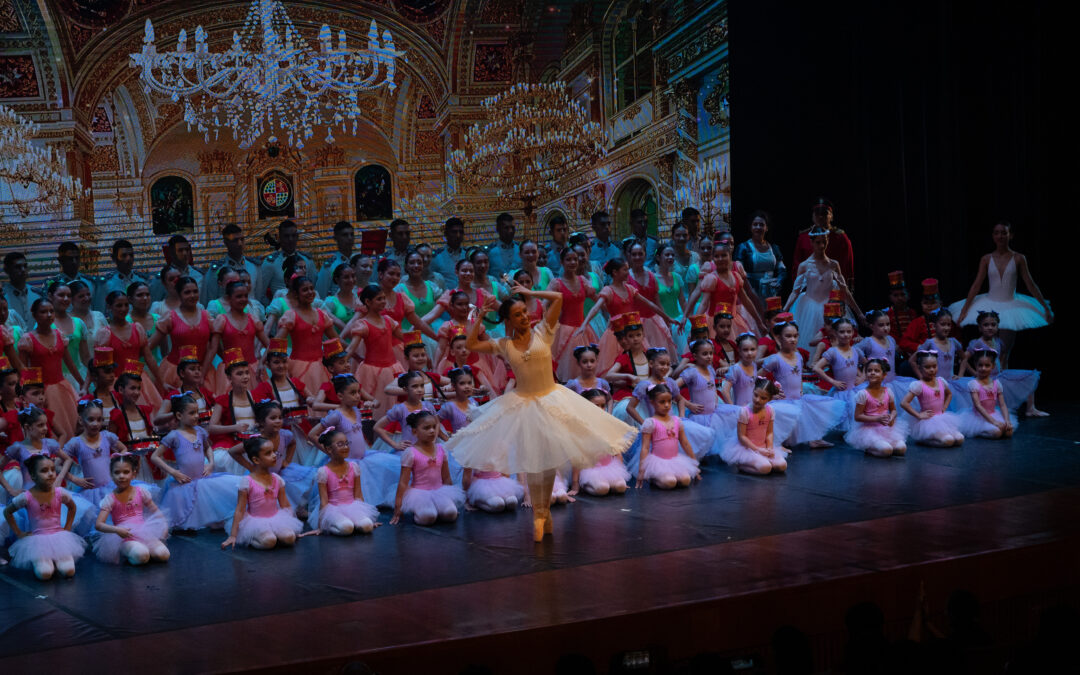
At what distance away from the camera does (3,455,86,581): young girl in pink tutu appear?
423 cm

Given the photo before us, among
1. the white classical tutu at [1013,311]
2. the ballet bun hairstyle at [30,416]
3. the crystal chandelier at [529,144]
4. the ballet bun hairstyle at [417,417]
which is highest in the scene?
the crystal chandelier at [529,144]

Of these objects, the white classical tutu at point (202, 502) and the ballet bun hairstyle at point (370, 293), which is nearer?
the white classical tutu at point (202, 502)

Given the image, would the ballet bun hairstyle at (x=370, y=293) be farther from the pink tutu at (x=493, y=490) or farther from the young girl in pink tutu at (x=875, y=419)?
the young girl in pink tutu at (x=875, y=419)

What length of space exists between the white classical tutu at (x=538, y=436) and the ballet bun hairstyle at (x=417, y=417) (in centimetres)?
57

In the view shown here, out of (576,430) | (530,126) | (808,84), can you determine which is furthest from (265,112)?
(576,430)

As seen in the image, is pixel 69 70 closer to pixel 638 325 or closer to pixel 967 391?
pixel 638 325

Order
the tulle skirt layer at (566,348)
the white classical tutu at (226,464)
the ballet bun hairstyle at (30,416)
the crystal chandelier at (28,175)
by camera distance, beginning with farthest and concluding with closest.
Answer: the crystal chandelier at (28,175) → the tulle skirt layer at (566,348) → the white classical tutu at (226,464) → the ballet bun hairstyle at (30,416)

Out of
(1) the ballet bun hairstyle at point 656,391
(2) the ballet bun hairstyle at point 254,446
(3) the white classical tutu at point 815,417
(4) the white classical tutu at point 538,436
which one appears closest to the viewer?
(4) the white classical tutu at point 538,436

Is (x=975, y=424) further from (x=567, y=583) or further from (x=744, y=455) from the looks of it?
(x=567, y=583)

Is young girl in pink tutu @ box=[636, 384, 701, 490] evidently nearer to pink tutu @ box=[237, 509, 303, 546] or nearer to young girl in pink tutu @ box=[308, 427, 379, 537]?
young girl in pink tutu @ box=[308, 427, 379, 537]

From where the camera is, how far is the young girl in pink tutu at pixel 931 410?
614cm

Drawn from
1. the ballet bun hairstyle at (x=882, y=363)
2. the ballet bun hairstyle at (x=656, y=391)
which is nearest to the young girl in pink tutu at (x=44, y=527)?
the ballet bun hairstyle at (x=656, y=391)

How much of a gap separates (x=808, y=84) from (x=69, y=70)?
596cm

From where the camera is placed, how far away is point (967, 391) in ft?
21.5
